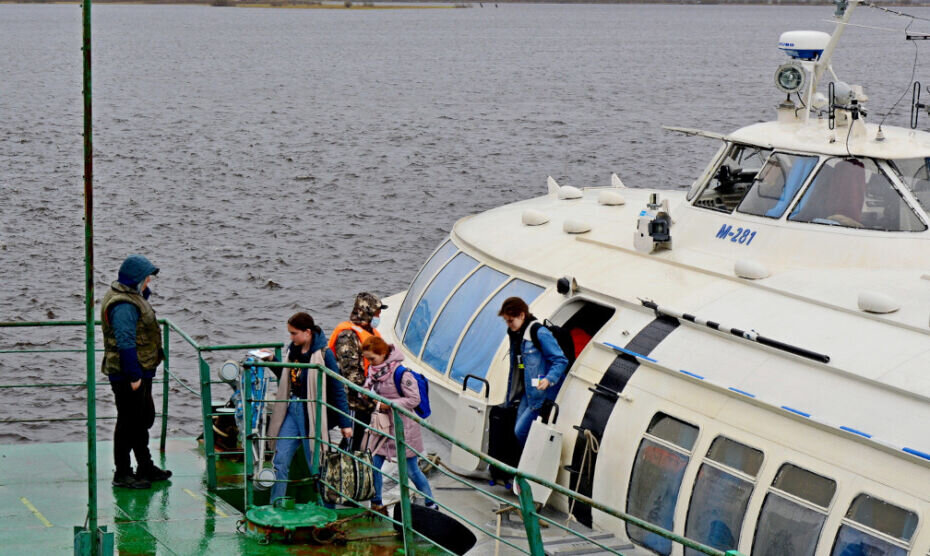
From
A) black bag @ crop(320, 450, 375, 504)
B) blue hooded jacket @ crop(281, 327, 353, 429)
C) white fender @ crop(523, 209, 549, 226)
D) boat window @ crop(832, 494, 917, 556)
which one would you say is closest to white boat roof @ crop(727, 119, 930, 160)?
white fender @ crop(523, 209, 549, 226)

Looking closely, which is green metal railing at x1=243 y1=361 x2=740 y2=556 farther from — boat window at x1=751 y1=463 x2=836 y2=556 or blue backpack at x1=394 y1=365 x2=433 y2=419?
boat window at x1=751 y1=463 x2=836 y2=556

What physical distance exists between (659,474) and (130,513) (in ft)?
14.2

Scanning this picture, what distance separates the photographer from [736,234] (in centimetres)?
1259

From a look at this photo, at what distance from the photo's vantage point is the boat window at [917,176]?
12414 mm

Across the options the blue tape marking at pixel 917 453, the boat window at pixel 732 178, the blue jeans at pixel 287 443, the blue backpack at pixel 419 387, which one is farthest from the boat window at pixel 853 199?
the blue jeans at pixel 287 443

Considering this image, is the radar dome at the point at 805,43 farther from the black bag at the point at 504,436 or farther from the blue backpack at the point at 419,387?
the blue backpack at the point at 419,387

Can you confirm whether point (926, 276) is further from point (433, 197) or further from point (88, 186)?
point (433, 197)

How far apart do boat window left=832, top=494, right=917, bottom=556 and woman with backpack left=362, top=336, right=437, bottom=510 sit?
3223 millimetres

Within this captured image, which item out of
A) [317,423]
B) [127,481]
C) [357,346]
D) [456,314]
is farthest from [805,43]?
[127,481]

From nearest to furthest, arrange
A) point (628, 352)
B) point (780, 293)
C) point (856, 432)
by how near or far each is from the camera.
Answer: point (856, 432), point (628, 352), point (780, 293)

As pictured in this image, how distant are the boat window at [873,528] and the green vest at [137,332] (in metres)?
5.52

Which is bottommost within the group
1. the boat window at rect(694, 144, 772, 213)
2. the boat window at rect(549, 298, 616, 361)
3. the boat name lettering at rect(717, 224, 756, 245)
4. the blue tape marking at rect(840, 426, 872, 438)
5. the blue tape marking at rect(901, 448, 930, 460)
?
the boat window at rect(549, 298, 616, 361)

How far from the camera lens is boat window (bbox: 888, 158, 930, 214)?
12414 millimetres

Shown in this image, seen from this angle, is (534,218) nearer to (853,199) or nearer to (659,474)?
(853,199)
